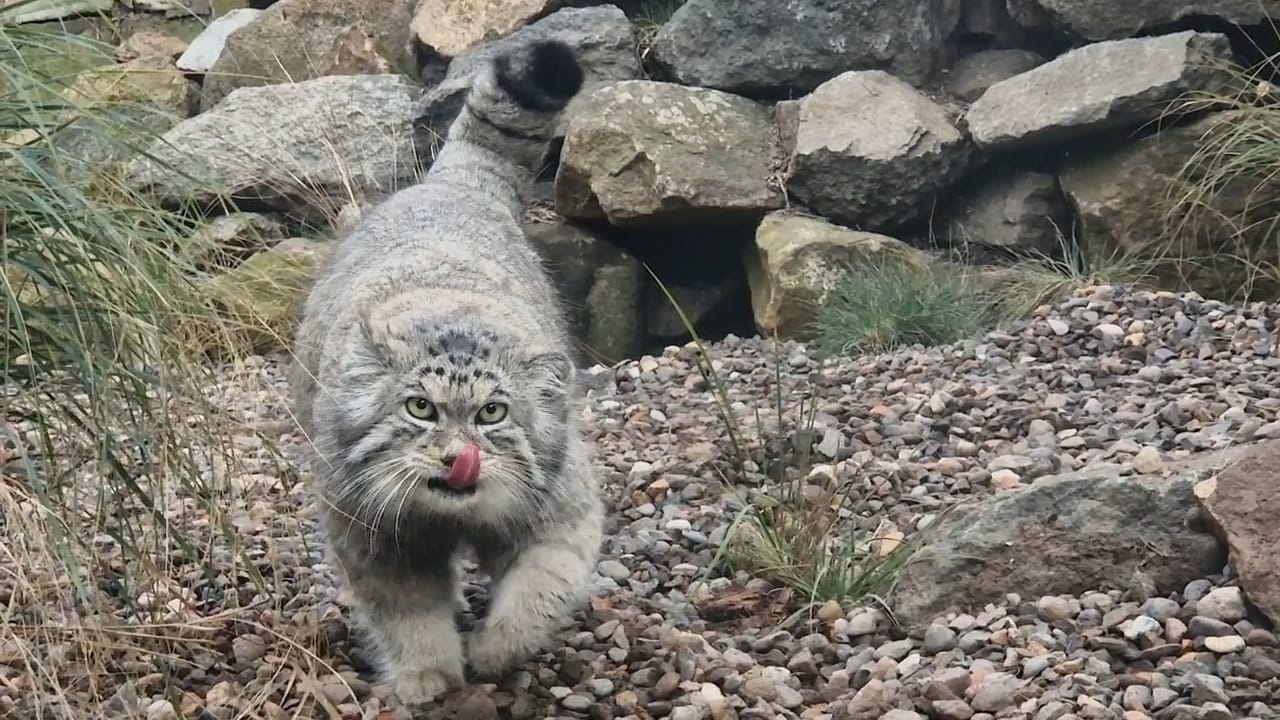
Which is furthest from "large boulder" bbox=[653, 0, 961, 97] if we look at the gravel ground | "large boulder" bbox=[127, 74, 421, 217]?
the gravel ground

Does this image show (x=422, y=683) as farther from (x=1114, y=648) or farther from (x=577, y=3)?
(x=577, y=3)

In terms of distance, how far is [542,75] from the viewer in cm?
540

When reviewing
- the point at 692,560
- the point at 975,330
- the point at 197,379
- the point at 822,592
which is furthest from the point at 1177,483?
the point at 975,330

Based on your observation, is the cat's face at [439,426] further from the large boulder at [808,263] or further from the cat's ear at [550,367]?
the large boulder at [808,263]

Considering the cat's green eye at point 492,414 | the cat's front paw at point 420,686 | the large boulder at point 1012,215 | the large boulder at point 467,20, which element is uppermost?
the cat's green eye at point 492,414

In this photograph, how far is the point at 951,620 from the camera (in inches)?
127

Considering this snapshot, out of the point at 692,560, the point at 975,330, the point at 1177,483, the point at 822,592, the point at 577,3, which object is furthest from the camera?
the point at 577,3

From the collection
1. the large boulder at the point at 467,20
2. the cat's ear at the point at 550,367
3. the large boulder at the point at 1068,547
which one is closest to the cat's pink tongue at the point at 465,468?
the cat's ear at the point at 550,367

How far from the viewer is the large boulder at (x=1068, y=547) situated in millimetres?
3160

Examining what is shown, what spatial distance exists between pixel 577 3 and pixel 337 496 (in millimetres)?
5309

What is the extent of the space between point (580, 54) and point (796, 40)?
107 cm

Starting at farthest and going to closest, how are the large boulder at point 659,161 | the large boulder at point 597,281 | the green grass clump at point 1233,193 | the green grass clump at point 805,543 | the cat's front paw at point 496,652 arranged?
the large boulder at point 597,281, the large boulder at point 659,161, the green grass clump at point 1233,193, the green grass clump at point 805,543, the cat's front paw at point 496,652

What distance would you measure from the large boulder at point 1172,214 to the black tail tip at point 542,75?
8.13 feet

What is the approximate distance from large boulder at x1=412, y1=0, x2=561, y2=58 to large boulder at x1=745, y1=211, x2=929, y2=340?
86.6 inches
